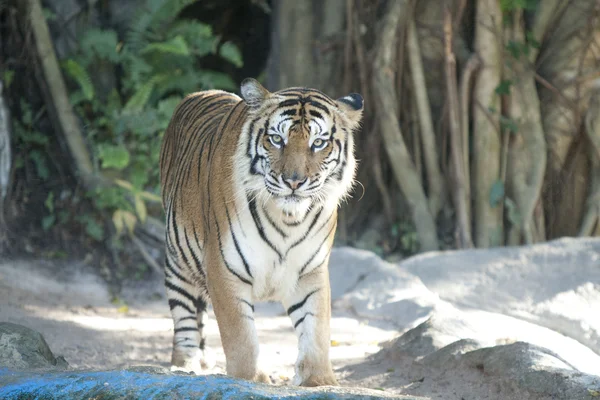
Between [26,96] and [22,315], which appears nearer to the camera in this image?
[22,315]

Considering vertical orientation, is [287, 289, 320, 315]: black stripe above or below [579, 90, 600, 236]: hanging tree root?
below

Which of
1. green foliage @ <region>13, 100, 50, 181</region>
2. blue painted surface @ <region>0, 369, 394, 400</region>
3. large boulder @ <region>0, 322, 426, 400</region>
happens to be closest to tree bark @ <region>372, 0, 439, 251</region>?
green foliage @ <region>13, 100, 50, 181</region>

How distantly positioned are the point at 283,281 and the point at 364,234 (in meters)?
5.05

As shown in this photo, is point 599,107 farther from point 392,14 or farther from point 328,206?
point 328,206

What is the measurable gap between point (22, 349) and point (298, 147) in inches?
63.6

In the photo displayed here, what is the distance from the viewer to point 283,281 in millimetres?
4301

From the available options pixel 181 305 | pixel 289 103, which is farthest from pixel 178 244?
pixel 289 103

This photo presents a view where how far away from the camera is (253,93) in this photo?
14.1 feet

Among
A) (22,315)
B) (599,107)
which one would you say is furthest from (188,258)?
(599,107)

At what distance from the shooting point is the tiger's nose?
3971mm

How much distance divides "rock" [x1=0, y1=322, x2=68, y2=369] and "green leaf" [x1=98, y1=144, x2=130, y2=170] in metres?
3.86

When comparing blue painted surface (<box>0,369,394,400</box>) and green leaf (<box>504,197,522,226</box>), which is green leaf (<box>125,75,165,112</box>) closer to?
green leaf (<box>504,197,522,226</box>)

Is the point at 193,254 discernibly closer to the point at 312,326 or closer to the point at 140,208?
the point at 312,326

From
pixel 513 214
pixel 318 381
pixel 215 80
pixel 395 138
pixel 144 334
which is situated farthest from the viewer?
pixel 215 80
